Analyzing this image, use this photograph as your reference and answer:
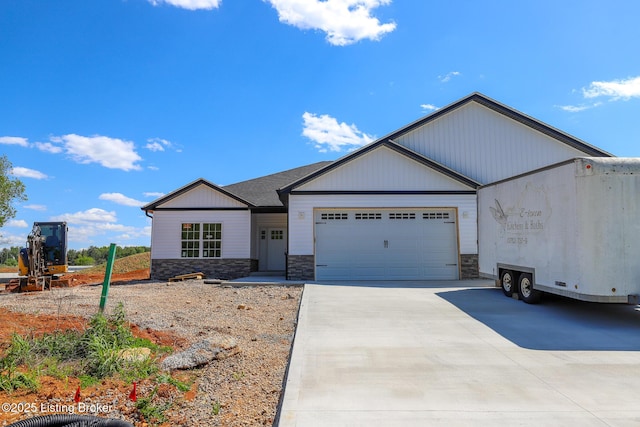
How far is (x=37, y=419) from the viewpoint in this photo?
106 inches

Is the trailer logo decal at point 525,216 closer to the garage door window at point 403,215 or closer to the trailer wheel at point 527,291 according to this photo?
the trailer wheel at point 527,291

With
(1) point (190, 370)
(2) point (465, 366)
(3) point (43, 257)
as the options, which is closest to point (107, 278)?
(1) point (190, 370)

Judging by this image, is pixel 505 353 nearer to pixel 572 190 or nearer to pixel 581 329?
pixel 581 329

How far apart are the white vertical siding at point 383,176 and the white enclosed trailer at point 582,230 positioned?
588cm

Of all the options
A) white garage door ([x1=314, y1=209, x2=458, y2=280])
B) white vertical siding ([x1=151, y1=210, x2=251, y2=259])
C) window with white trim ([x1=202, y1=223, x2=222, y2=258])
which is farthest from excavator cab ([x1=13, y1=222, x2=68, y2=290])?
white garage door ([x1=314, y1=209, x2=458, y2=280])

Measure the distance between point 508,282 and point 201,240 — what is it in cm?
1253

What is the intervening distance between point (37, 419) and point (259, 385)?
2451 millimetres

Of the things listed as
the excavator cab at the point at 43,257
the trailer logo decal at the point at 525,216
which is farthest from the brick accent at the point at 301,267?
the excavator cab at the point at 43,257

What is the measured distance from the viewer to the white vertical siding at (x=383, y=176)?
1524 centimetres

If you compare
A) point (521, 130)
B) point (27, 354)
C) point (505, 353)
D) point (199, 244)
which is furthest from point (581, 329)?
point (199, 244)

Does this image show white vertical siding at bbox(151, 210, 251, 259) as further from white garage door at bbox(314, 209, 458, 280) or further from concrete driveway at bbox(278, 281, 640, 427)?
concrete driveway at bbox(278, 281, 640, 427)

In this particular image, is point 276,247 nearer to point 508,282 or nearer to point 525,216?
point 508,282

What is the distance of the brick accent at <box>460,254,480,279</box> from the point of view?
15195mm

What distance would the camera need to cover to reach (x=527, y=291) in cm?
948
